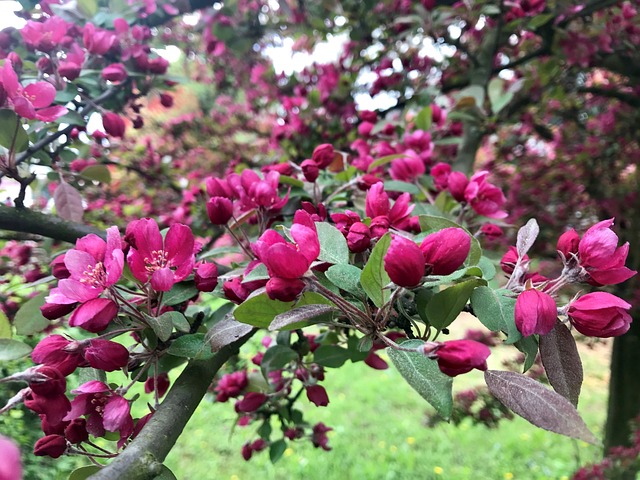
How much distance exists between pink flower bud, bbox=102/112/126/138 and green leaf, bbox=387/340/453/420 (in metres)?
0.77

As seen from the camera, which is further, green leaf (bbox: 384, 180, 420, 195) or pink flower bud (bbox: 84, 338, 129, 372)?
green leaf (bbox: 384, 180, 420, 195)

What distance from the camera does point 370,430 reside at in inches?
125

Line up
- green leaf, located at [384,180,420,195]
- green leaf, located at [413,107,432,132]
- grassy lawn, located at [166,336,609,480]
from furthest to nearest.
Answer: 1. grassy lawn, located at [166,336,609,480]
2. green leaf, located at [413,107,432,132]
3. green leaf, located at [384,180,420,195]

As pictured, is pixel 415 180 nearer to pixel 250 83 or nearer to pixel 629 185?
pixel 629 185

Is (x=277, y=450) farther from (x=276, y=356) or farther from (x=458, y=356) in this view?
(x=458, y=356)

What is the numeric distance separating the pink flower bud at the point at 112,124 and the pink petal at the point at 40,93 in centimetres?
24

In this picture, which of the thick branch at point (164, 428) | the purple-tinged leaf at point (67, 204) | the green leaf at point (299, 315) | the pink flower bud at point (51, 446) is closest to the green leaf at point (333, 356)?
the thick branch at point (164, 428)

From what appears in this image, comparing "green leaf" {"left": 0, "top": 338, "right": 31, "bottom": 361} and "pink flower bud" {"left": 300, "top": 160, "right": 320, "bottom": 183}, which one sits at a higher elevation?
"pink flower bud" {"left": 300, "top": 160, "right": 320, "bottom": 183}

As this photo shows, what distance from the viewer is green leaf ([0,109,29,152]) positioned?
25.2 inches

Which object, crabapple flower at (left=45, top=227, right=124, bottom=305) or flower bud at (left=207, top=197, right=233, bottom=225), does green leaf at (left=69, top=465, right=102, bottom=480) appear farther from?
flower bud at (left=207, top=197, right=233, bottom=225)

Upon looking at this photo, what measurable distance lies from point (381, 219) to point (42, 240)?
969 mm

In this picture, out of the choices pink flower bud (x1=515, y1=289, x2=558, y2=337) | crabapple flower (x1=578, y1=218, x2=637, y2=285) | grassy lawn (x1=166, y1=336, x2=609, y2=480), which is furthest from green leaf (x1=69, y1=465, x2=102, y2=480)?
grassy lawn (x1=166, y1=336, x2=609, y2=480)

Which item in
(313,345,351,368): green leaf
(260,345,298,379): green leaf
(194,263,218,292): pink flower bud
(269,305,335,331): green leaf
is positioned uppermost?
(269,305,335,331): green leaf

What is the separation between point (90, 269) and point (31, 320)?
0.78ft
